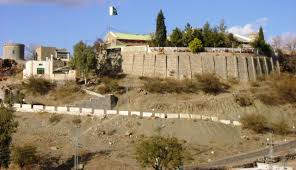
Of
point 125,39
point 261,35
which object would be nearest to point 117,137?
point 125,39

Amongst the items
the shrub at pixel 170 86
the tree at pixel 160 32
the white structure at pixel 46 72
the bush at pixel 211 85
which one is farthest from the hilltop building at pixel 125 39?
the bush at pixel 211 85

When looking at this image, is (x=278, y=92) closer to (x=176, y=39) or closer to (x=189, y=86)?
(x=189, y=86)

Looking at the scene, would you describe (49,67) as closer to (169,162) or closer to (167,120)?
(167,120)

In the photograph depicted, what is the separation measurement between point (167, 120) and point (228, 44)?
807 inches

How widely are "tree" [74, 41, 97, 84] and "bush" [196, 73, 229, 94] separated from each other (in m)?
12.0

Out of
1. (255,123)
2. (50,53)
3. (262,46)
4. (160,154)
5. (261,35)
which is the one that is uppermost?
(261,35)

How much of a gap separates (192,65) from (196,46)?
8.07 ft

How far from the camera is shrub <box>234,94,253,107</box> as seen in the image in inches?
2739

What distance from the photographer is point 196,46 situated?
7831cm

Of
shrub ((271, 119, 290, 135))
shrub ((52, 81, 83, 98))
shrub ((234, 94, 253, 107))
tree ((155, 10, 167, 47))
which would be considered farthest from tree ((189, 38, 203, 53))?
shrub ((271, 119, 290, 135))

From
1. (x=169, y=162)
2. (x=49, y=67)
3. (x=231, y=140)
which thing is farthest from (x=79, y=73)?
(x=169, y=162)

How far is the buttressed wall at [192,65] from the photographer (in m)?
77.0

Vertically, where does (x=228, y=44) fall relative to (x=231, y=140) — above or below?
above

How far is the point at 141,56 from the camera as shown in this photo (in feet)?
259
